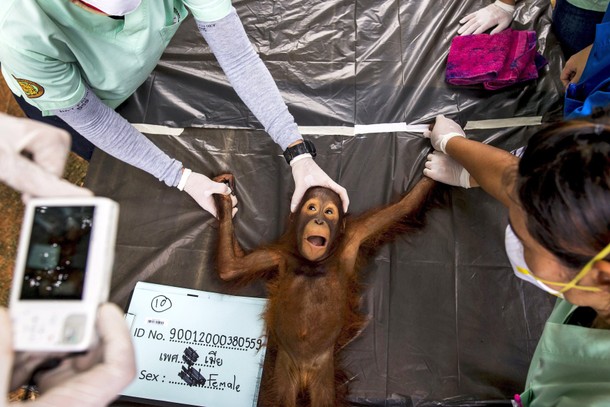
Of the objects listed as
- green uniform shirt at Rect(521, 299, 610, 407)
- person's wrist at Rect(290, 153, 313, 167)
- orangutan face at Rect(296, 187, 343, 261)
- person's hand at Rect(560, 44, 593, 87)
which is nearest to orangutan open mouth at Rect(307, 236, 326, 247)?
orangutan face at Rect(296, 187, 343, 261)

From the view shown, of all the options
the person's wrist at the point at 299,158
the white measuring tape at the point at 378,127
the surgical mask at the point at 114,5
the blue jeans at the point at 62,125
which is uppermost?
the white measuring tape at the point at 378,127

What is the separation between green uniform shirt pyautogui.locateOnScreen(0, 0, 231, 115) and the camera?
1233 millimetres

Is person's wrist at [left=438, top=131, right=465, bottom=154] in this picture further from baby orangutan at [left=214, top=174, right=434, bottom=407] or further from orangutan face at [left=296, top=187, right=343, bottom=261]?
orangutan face at [left=296, top=187, right=343, bottom=261]

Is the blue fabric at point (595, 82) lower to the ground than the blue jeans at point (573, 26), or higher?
lower

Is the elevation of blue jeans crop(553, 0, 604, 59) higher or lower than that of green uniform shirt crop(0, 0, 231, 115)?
higher

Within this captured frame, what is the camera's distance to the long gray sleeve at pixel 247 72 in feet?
5.18

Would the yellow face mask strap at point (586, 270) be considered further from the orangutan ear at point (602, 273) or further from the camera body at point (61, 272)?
the camera body at point (61, 272)

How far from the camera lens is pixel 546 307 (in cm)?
188

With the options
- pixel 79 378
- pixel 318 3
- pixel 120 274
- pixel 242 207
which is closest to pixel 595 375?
pixel 79 378

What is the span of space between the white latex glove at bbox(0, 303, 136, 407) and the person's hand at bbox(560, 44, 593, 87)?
212 cm

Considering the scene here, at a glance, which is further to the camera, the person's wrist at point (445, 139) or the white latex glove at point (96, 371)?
the person's wrist at point (445, 139)

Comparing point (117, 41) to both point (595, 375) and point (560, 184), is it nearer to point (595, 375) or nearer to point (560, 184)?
point (560, 184)

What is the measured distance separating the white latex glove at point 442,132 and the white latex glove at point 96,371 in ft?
5.17

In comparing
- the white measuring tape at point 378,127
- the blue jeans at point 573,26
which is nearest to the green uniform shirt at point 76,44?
the white measuring tape at point 378,127
